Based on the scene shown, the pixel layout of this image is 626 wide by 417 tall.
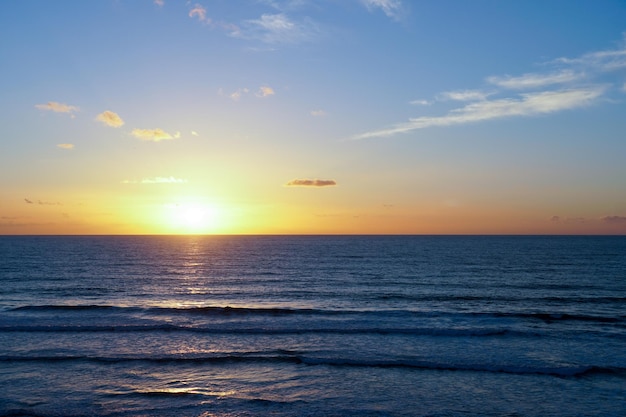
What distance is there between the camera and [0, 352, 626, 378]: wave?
18750 millimetres

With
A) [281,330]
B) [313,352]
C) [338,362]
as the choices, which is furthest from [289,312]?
[338,362]

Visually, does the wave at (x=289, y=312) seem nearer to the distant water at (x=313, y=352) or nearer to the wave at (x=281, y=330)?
the distant water at (x=313, y=352)

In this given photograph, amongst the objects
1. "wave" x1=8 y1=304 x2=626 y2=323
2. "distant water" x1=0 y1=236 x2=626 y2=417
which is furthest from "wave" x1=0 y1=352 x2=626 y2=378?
"wave" x1=8 y1=304 x2=626 y2=323

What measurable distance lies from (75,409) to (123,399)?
1.45 metres

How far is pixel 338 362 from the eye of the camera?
1997 cm

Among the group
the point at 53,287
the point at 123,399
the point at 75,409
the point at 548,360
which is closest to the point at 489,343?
the point at 548,360

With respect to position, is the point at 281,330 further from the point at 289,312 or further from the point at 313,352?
the point at 289,312

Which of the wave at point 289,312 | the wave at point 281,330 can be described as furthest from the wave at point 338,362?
the wave at point 289,312

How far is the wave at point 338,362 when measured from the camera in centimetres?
1875

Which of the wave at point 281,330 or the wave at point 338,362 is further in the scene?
the wave at point 281,330

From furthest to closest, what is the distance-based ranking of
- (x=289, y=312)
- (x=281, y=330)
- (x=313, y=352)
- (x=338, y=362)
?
(x=289, y=312)
(x=281, y=330)
(x=313, y=352)
(x=338, y=362)

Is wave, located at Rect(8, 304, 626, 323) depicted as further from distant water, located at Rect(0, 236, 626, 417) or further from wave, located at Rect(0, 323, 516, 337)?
wave, located at Rect(0, 323, 516, 337)

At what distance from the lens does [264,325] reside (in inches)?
1093

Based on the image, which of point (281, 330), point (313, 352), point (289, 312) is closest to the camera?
point (313, 352)
